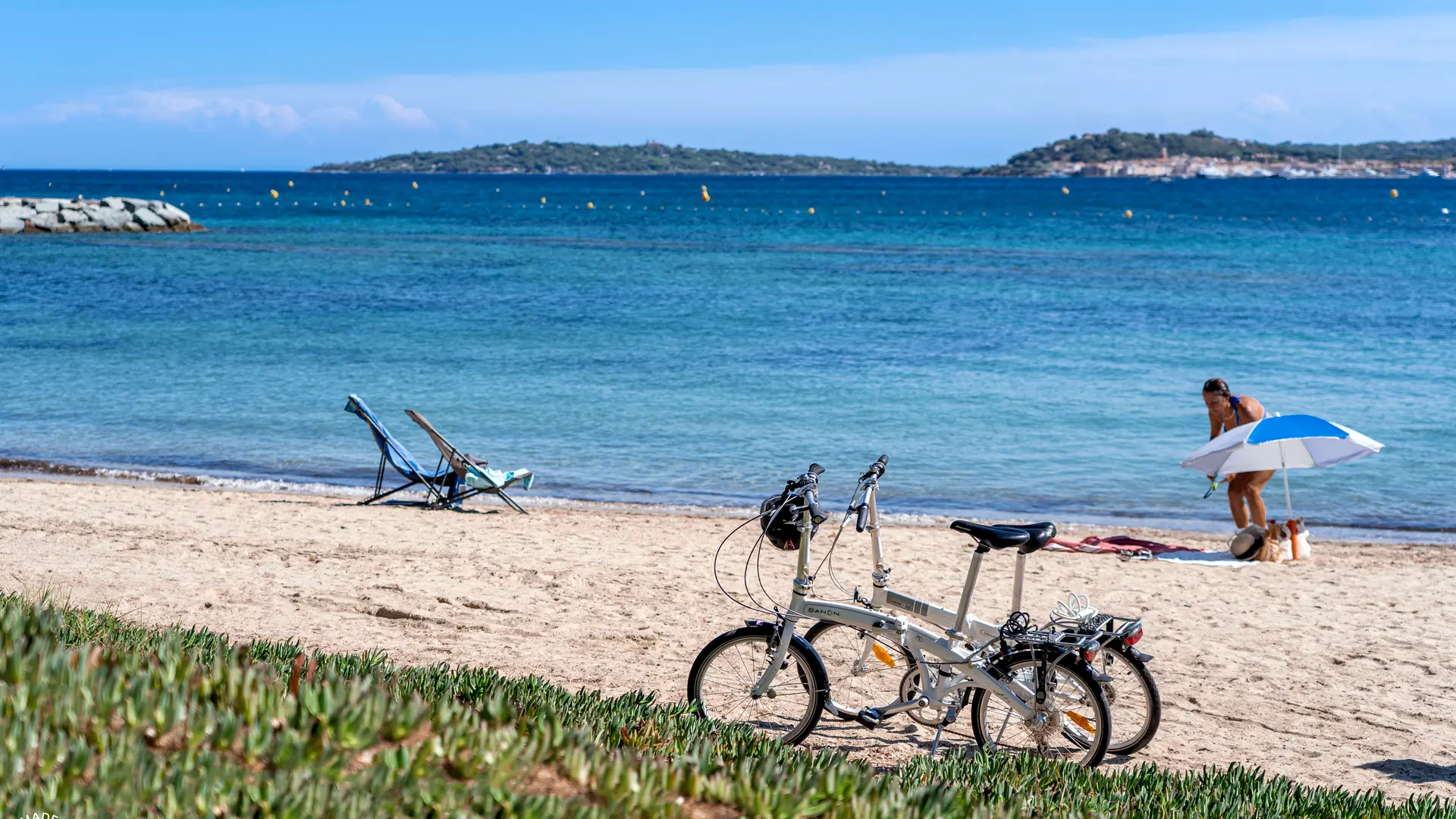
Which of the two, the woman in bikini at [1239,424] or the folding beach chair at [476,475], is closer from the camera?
the woman in bikini at [1239,424]

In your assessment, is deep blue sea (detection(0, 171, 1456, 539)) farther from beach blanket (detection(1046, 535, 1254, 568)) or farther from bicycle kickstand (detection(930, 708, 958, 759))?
bicycle kickstand (detection(930, 708, 958, 759))

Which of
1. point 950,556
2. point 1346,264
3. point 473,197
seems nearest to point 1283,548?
point 950,556

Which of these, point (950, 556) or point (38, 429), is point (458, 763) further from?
point (38, 429)

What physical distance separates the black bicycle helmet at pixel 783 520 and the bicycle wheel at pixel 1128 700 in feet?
4.55

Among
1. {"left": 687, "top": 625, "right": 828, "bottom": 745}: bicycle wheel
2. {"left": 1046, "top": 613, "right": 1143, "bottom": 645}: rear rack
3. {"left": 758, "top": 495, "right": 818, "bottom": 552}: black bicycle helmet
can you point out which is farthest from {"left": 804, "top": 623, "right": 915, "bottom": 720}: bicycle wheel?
{"left": 1046, "top": 613, "right": 1143, "bottom": 645}: rear rack

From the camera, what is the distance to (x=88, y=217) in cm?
5297

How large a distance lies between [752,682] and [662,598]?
266cm

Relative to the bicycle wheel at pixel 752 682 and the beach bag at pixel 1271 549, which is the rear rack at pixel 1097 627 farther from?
the beach bag at pixel 1271 549

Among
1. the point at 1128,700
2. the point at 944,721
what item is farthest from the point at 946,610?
the point at 1128,700

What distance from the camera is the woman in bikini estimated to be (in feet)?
33.6

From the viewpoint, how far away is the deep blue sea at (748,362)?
1370cm

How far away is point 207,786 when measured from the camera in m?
2.93

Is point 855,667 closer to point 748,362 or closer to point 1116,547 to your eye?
point 1116,547

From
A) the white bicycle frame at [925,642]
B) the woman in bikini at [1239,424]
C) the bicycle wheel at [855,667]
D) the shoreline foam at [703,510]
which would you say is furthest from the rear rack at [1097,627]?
the shoreline foam at [703,510]
